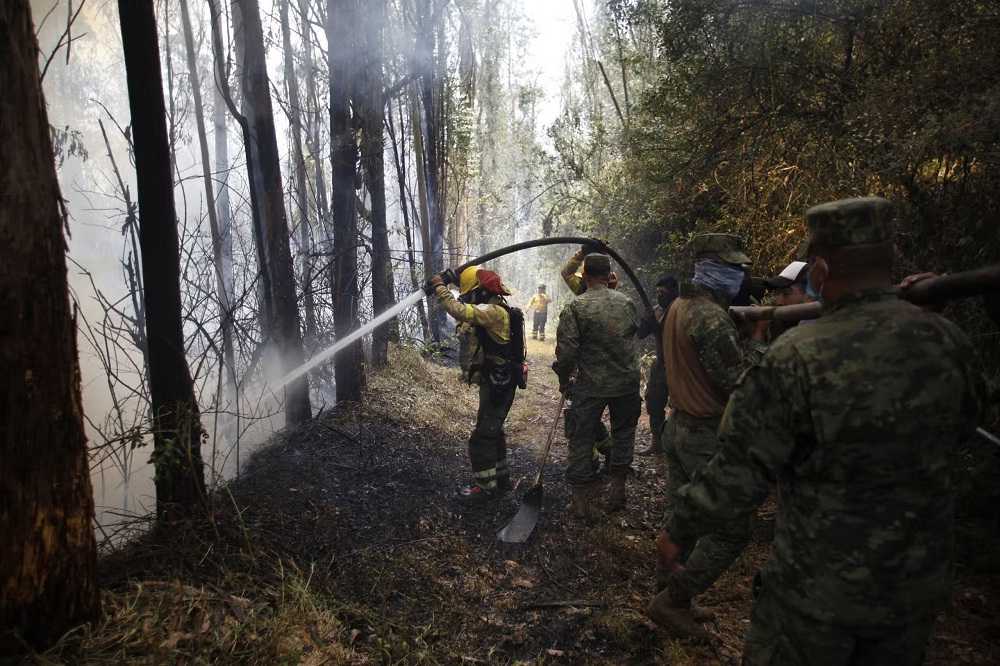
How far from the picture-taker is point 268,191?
692 cm

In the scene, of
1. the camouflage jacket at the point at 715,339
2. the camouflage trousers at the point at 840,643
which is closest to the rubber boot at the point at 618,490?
the camouflage jacket at the point at 715,339

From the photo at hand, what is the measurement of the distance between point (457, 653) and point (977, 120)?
531cm

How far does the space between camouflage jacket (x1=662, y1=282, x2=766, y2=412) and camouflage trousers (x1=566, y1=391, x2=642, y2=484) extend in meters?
1.51

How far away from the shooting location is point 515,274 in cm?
4672

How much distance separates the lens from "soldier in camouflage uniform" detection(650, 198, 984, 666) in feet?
5.70

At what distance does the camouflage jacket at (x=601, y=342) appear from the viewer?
530 cm

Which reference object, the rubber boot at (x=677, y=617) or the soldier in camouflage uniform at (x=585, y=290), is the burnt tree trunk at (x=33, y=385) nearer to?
the rubber boot at (x=677, y=617)

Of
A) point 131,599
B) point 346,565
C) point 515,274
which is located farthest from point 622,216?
point 515,274

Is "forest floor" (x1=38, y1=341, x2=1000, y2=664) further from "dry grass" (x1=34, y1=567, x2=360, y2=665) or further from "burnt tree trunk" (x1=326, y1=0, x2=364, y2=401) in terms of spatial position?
"burnt tree trunk" (x1=326, y1=0, x2=364, y2=401)

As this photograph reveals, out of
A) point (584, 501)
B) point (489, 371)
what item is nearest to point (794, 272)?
point (584, 501)

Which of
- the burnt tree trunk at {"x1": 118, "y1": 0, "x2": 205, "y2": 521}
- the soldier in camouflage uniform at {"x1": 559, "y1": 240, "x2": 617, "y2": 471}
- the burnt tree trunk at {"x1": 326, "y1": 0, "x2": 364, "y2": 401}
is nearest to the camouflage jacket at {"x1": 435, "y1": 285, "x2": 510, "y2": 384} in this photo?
the soldier in camouflage uniform at {"x1": 559, "y1": 240, "x2": 617, "y2": 471}

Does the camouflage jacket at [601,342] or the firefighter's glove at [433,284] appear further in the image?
the firefighter's glove at [433,284]

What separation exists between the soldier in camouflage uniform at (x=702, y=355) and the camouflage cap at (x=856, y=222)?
194cm

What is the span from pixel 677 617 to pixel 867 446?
209 centimetres
